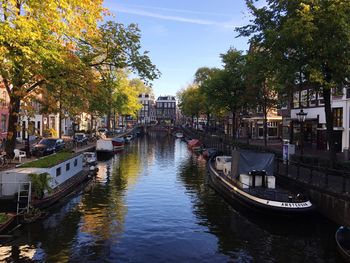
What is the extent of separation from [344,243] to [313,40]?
14.5m

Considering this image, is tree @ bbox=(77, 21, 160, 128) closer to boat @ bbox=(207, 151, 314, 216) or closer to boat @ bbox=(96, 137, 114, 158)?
boat @ bbox=(207, 151, 314, 216)

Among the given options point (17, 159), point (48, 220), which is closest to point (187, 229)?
point (48, 220)

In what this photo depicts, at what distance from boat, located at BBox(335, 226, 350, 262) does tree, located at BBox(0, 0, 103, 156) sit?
14952 millimetres

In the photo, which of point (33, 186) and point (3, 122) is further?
point (3, 122)

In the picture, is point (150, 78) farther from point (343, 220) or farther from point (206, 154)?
point (206, 154)

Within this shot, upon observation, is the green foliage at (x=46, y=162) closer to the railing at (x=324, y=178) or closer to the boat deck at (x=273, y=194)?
the boat deck at (x=273, y=194)

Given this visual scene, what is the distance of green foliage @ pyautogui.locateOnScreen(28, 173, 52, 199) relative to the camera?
23.4 metres

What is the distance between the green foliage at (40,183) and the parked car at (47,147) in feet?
66.2

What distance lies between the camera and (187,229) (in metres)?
21.6

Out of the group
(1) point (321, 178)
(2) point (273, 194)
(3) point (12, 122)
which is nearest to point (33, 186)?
(3) point (12, 122)

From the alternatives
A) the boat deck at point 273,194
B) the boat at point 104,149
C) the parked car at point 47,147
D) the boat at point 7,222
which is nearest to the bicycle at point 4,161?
the parked car at point 47,147

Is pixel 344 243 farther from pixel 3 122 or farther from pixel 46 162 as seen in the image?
pixel 3 122

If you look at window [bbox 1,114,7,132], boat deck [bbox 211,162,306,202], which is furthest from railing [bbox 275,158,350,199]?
window [bbox 1,114,7,132]

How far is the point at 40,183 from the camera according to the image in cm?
2359
